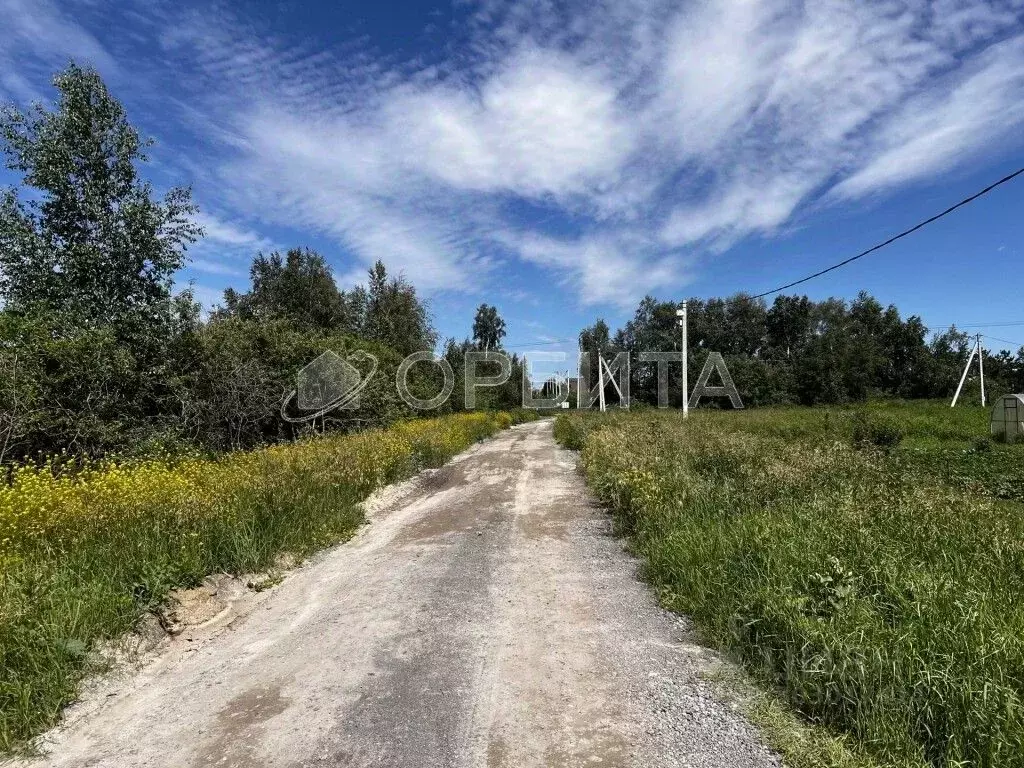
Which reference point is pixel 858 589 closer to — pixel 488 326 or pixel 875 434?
pixel 875 434

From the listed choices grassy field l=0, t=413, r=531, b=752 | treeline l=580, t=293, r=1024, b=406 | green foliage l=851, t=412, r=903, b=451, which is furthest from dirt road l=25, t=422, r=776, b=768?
treeline l=580, t=293, r=1024, b=406

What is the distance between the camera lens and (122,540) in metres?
4.74

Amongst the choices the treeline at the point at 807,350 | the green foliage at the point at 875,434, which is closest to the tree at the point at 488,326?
the treeline at the point at 807,350

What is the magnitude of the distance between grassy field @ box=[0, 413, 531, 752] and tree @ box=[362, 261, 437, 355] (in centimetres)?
1945

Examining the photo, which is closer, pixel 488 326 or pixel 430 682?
pixel 430 682

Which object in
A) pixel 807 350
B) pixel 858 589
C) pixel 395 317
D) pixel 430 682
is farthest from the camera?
pixel 807 350

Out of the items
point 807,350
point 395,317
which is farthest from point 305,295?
point 807,350

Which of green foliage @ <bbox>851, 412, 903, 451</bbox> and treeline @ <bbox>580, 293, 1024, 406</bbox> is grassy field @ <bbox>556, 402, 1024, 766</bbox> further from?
treeline @ <bbox>580, 293, 1024, 406</bbox>

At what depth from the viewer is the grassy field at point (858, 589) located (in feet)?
8.27

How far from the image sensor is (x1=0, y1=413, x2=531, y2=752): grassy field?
3.31m

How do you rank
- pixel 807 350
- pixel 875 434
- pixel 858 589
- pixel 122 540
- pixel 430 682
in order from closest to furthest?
1. pixel 430 682
2. pixel 858 589
3. pixel 122 540
4. pixel 875 434
5. pixel 807 350

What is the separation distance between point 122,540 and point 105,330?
20.5ft

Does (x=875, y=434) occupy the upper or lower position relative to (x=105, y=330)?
lower

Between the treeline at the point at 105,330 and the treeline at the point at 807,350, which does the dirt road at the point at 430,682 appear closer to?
the treeline at the point at 105,330
